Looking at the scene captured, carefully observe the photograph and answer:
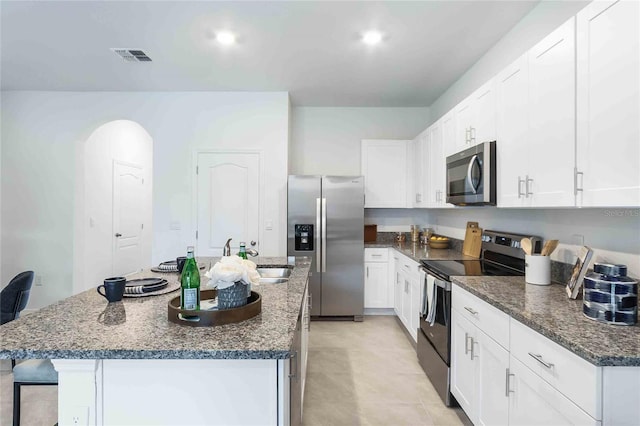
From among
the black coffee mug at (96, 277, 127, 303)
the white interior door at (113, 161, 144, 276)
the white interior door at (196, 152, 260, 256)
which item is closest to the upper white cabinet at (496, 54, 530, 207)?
the black coffee mug at (96, 277, 127, 303)

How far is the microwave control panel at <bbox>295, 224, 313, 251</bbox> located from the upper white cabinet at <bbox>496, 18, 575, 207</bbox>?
221cm

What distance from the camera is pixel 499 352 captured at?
5.15 feet

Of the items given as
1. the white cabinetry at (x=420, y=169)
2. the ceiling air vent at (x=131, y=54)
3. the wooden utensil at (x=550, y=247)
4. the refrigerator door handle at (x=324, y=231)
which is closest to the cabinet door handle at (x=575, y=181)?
the wooden utensil at (x=550, y=247)

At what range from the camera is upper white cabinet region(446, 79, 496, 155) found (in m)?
2.24

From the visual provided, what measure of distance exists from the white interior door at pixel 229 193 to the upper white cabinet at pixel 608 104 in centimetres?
329

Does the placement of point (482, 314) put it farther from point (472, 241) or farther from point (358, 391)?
point (472, 241)

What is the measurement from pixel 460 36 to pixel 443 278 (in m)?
1.98

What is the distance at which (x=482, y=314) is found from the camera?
173cm

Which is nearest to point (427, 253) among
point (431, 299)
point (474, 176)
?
point (431, 299)

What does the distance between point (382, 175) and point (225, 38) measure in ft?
8.11

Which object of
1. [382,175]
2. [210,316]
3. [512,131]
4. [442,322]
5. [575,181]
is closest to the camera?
[210,316]

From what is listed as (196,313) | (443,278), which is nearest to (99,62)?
(196,313)

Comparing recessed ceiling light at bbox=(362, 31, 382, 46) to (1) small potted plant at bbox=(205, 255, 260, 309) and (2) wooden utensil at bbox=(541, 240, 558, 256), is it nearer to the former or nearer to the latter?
(2) wooden utensil at bbox=(541, 240, 558, 256)

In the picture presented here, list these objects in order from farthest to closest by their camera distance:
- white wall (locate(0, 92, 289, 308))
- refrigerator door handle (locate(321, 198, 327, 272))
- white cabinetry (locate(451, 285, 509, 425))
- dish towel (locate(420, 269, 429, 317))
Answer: white wall (locate(0, 92, 289, 308)) → refrigerator door handle (locate(321, 198, 327, 272)) → dish towel (locate(420, 269, 429, 317)) → white cabinetry (locate(451, 285, 509, 425))
